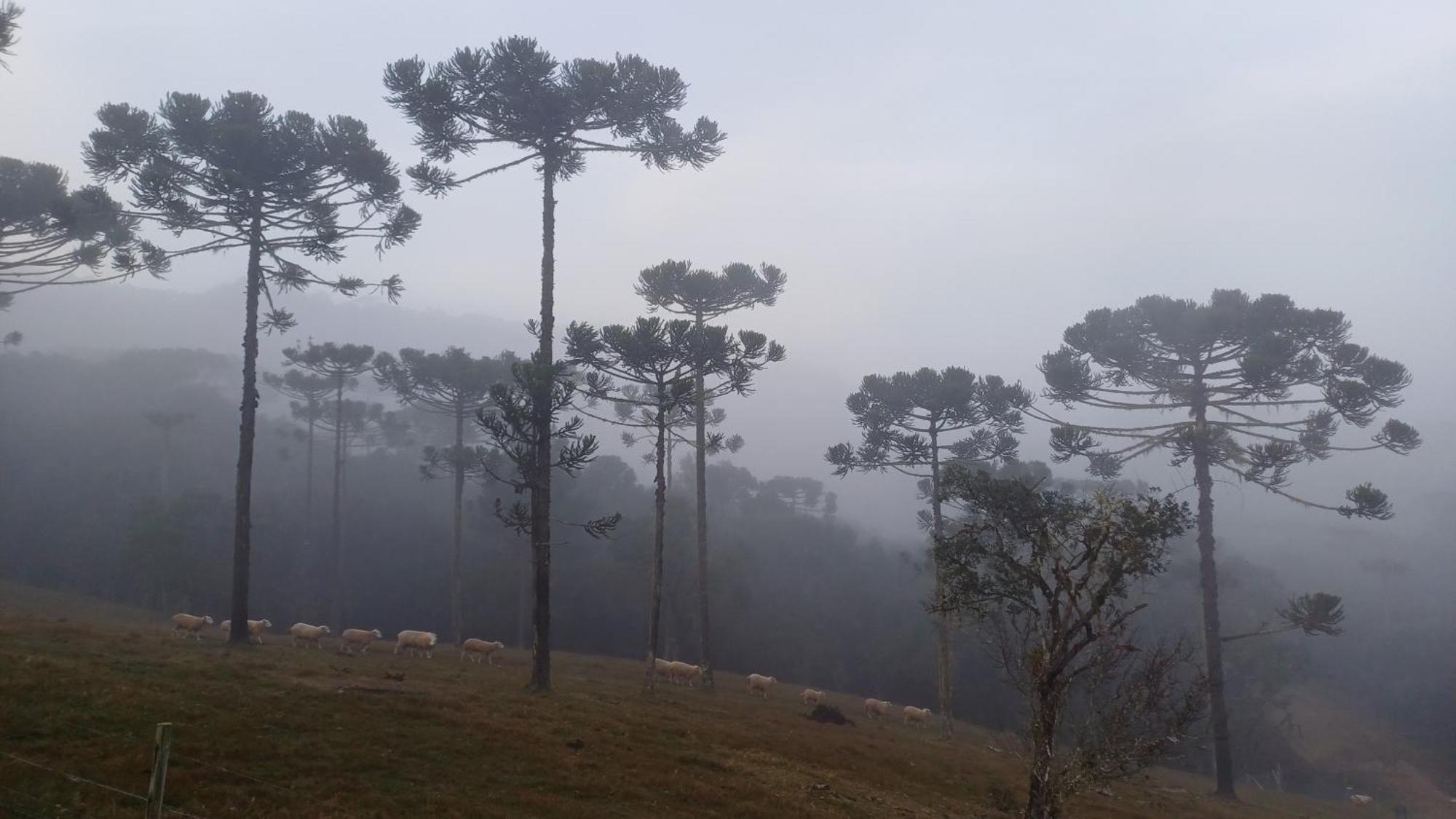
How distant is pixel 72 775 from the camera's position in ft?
27.1

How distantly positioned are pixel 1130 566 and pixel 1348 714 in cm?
5662

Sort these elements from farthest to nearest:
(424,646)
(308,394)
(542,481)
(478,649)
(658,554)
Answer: (308,394)
(478,649)
(424,646)
(658,554)
(542,481)

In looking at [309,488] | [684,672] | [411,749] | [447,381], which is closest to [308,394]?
[309,488]

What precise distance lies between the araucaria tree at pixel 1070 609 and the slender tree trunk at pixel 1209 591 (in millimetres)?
14025

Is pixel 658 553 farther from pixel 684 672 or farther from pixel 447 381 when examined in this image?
pixel 447 381

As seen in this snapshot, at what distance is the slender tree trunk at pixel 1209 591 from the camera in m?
23.6

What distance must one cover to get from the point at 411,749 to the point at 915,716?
2147 centimetres

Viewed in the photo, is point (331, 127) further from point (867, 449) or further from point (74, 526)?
point (74, 526)

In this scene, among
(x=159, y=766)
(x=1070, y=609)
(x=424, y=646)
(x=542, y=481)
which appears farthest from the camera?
(x=424, y=646)

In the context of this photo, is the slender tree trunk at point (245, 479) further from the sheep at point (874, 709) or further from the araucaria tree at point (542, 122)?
the sheep at point (874, 709)

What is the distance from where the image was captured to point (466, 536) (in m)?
57.2

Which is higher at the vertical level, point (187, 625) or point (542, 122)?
point (542, 122)

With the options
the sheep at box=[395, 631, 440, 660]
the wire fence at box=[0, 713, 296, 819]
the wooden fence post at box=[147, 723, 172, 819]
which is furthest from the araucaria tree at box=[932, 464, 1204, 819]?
the sheep at box=[395, 631, 440, 660]

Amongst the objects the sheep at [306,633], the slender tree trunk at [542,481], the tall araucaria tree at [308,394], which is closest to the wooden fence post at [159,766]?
the slender tree trunk at [542,481]
